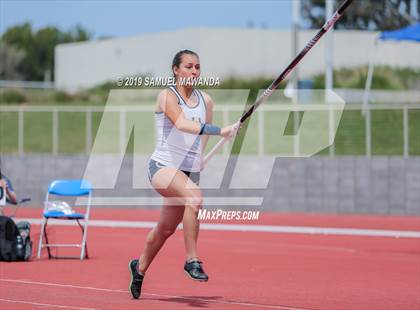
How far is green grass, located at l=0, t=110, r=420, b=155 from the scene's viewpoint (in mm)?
26156

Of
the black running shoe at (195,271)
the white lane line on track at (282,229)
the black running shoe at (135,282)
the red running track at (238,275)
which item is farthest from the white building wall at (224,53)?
the black running shoe at (195,271)

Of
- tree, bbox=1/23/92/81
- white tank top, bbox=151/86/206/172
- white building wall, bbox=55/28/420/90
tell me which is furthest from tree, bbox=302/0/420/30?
tree, bbox=1/23/92/81

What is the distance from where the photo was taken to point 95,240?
63.2ft

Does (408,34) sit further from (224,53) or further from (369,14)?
(224,53)

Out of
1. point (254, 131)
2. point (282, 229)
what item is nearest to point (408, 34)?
point (254, 131)

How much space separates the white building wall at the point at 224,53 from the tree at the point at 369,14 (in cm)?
659

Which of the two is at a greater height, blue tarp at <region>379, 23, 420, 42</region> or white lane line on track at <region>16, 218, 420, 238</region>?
blue tarp at <region>379, 23, 420, 42</region>

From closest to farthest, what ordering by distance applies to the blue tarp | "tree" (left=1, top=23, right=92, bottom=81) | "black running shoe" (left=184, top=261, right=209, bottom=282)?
"black running shoe" (left=184, top=261, right=209, bottom=282) → the blue tarp → "tree" (left=1, top=23, right=92, bottom=81)

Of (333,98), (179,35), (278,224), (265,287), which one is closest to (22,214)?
(278,224)

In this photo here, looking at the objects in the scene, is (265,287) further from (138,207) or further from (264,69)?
(264,69)

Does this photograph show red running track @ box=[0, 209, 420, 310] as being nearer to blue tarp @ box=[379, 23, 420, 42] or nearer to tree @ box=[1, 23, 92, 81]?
blue tarp @ box=[379, 23, 420, 42]

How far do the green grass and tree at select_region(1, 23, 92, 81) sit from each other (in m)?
41.0

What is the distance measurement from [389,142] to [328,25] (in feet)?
61.5

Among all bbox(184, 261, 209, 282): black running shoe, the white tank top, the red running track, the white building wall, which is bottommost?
the red running track
